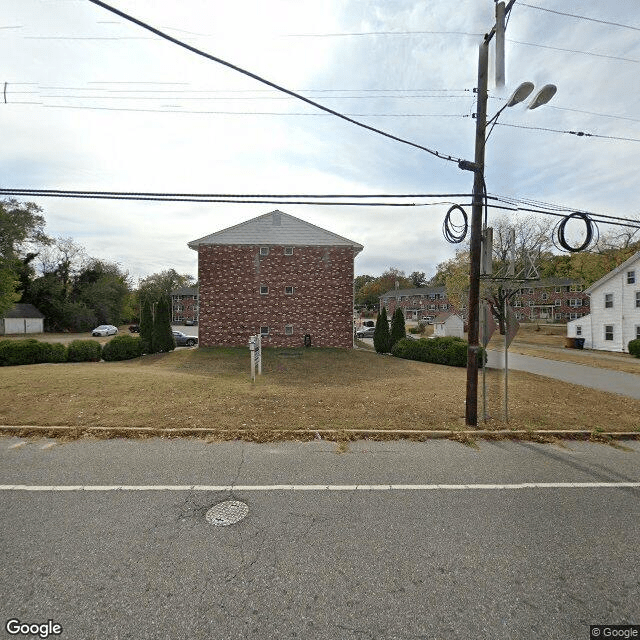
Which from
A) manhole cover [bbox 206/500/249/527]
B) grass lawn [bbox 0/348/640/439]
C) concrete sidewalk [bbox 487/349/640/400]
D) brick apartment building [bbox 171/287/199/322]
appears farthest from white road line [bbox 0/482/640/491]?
brick apartment building [bbox 171/287/199/322]

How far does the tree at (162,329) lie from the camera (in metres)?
20.4

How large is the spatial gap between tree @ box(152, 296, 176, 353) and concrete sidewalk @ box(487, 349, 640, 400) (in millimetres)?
18331

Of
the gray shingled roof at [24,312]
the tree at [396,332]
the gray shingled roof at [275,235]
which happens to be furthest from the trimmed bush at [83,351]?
the gray shingled roof at [24,312]

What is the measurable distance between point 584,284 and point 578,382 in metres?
44.9

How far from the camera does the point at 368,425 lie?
6734 millimetres

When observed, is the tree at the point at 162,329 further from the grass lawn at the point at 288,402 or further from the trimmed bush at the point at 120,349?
the grass lawn at the point at 288,402

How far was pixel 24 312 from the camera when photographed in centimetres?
4506

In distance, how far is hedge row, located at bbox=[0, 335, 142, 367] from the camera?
48.5 ft

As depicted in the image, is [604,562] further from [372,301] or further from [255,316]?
[372,301]

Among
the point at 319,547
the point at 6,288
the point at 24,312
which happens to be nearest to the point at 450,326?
the point at 319,547

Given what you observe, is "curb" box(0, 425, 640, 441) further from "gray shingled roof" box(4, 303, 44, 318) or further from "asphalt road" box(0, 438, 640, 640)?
"gray shingled roof" box(4, 303, 44, 318)

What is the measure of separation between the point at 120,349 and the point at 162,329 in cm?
344

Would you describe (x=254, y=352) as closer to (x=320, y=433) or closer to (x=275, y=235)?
(x=320, y=433)

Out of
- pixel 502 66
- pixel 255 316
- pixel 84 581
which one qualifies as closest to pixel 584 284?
pixel 255 316
